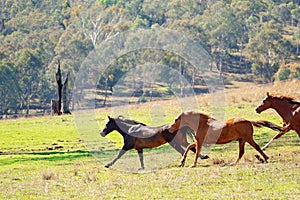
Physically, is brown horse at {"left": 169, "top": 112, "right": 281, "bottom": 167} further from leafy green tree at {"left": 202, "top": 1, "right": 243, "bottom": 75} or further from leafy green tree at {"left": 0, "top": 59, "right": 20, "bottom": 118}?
leafy green tree at {"left": 202, "top": 1, "right": 243, "bottom": 75}

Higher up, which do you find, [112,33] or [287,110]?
[112,33]

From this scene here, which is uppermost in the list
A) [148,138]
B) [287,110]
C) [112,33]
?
[112,33]

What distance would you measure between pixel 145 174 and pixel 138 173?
0.37 metres

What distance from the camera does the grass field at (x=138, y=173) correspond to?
11508 millimetres

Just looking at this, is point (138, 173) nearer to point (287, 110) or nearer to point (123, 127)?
point (123, 127)

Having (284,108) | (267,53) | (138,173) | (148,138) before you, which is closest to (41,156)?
(148,138)

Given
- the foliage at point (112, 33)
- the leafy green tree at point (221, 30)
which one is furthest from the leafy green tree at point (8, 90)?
the leafy green tree at point (221, 30)

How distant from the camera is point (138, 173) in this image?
14797 millimetres

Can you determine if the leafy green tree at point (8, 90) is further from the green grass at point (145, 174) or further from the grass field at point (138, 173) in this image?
the green grass at point (145, 174)

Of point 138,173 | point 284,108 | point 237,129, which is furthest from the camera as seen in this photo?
point 284,108

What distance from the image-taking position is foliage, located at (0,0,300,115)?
9119cm

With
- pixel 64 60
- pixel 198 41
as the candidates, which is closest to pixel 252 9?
pixel 198 41

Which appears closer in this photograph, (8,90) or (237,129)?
(237,129)

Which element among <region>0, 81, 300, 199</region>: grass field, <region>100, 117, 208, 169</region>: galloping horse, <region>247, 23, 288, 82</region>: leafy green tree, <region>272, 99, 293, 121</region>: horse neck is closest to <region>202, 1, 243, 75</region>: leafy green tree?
<region>247, 23, 288, 82</region>: leafy green tree
